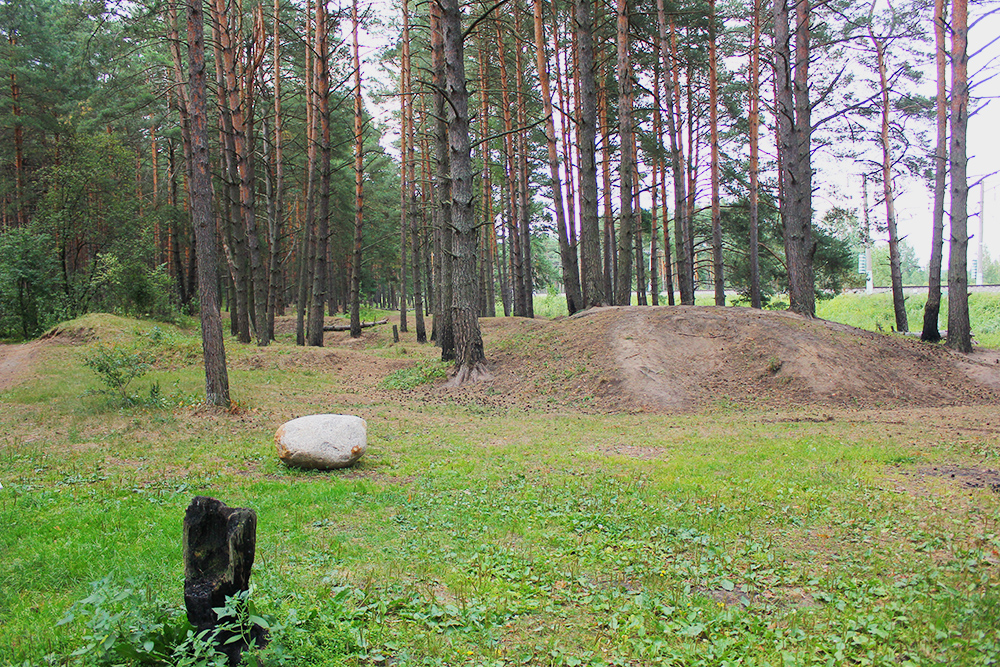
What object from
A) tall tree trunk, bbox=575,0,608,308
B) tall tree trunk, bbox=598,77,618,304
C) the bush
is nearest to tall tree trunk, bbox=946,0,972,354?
tall tree trunk, bbox=575,0,608,308

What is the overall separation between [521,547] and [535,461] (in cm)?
294

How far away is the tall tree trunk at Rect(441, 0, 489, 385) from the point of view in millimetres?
12906

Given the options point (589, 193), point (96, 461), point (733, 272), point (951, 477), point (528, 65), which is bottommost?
point (951, 477)

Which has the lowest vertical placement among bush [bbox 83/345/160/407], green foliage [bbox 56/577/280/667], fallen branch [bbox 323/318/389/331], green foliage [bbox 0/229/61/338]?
green foliage [bbox 56/577/280/667]

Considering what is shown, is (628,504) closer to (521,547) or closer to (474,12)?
(521,547)

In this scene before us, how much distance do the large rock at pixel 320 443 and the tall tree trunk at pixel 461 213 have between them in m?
6.15

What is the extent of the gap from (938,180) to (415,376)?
49.4 ft

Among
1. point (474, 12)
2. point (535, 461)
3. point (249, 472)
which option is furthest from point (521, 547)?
point (474, 12)

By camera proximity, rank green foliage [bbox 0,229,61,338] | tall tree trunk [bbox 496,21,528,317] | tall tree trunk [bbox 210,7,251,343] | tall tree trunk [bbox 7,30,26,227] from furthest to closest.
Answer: tall tree trunk [bbox 7,30,26,227], tall tree trunk [bbox 496,21,528,317], green foliage [bbox 0,229,61,338], tall tree trunk [bbox 210,7,251,343]

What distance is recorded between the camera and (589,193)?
1612cm

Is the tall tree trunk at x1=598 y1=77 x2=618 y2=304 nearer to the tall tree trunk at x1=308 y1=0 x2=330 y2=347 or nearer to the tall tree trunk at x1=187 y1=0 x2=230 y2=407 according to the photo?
the tall tree trunk at x1=308 y1=0 x2=330 y2=347

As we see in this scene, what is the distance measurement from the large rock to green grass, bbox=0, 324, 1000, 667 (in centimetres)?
21

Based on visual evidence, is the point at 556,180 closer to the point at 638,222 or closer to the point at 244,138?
the point at 638,222

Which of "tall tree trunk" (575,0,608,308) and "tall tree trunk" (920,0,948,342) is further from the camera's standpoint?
"tall tree trunk" (575,0,608,308)
